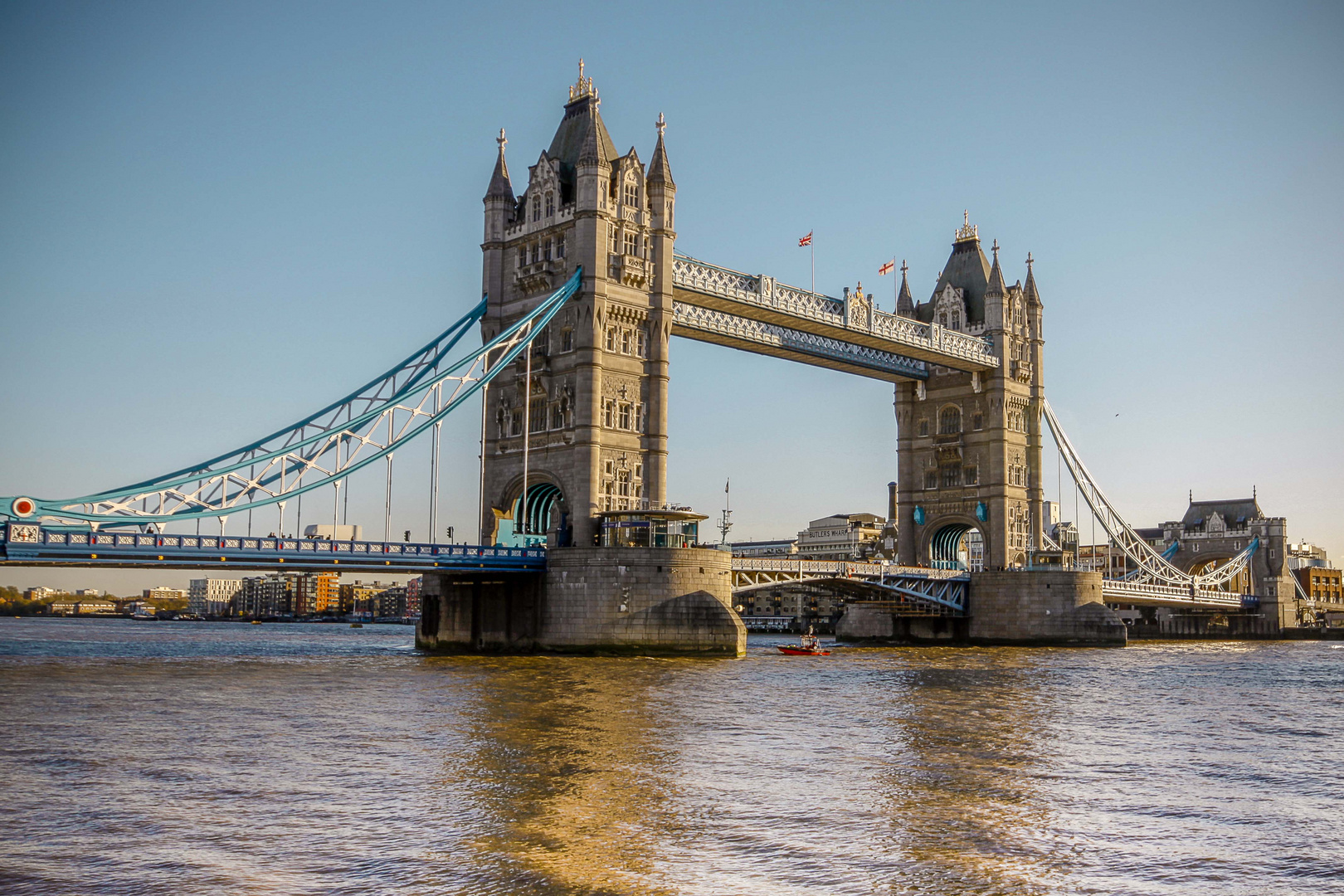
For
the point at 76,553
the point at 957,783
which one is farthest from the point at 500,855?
the point at 76,553

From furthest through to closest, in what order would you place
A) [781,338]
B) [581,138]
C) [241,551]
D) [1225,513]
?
[1225,513] < [781,338] < [581,138] < [241,551]

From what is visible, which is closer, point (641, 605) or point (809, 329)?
point (641, 605)

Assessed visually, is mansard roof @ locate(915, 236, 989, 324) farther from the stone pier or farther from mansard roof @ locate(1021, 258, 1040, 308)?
the stone pier

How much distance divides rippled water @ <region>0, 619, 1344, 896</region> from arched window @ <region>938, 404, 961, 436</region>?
1890 inches

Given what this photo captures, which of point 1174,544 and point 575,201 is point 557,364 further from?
point 1174,544

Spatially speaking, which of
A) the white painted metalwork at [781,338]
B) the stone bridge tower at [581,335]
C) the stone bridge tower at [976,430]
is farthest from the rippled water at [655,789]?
the stone bridge tower at [976,430]

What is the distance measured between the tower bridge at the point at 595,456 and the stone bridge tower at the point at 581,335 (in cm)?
11

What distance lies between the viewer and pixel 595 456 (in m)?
63.4

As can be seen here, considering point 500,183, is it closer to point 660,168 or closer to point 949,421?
point 660,168

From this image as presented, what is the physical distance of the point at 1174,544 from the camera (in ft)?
439

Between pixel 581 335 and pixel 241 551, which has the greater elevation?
pixel 581 335

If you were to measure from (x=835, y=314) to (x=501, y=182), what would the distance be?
70.8 ft

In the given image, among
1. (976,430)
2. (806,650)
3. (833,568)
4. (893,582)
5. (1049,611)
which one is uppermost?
(976,430)

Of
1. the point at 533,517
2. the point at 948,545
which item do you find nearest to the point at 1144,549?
A: the point at 948,545
